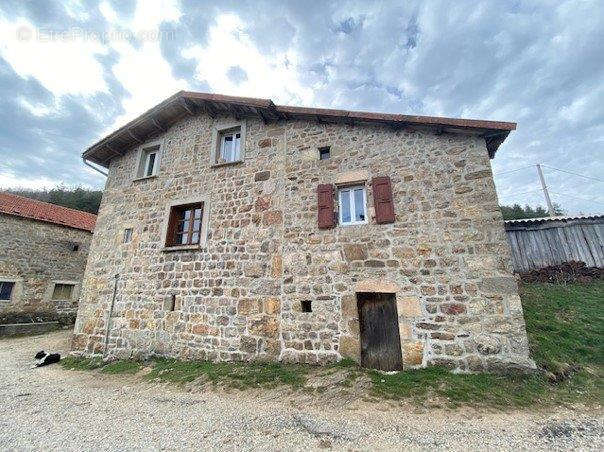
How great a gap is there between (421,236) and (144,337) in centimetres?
725

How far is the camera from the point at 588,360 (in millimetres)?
5047

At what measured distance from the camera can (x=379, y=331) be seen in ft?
18.9

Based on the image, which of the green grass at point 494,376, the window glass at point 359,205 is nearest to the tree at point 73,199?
the green grass at point 494,376

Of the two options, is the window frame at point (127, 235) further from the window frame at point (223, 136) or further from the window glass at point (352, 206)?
the window glass at point (352, 206)

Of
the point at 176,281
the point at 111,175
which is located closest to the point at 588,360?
the point at 176,281

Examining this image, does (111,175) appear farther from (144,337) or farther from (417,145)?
(417,145)

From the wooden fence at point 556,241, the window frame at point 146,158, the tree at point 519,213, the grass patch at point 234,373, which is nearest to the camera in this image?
the grass patch at point 234,373

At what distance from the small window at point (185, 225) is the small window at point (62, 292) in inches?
420

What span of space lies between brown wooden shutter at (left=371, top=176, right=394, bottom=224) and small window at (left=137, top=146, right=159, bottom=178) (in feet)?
23.4

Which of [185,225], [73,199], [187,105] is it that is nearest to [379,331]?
[185,225]

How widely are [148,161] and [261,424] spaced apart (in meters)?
8.89

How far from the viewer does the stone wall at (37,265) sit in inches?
494

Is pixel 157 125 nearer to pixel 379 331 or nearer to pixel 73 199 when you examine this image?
pixel 379 331

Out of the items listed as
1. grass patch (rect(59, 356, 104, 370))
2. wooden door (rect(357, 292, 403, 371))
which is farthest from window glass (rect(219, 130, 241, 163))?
grass patch (rect(59, 356, 104, 370))
